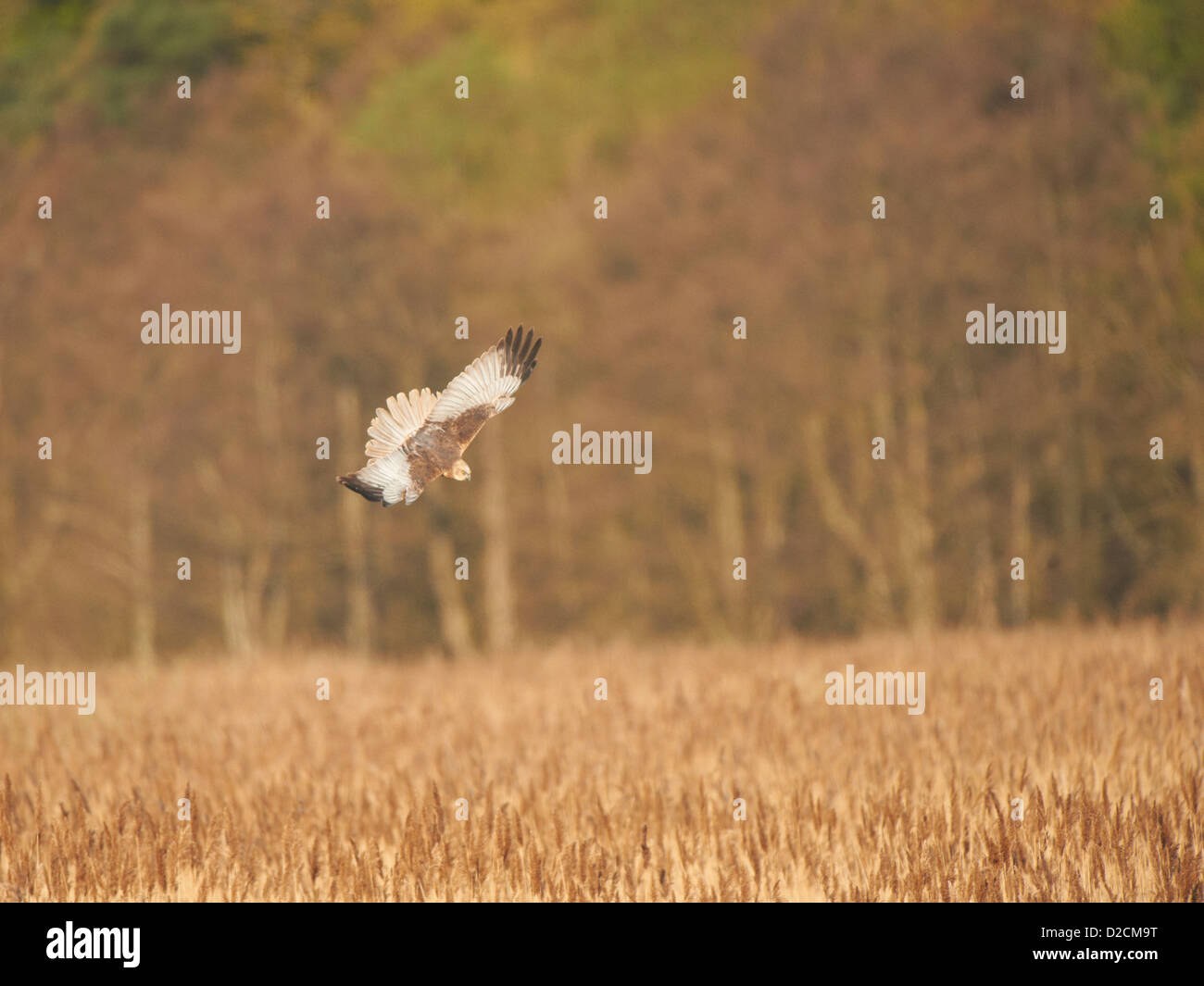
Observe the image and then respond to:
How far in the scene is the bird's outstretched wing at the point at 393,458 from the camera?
21.9ft

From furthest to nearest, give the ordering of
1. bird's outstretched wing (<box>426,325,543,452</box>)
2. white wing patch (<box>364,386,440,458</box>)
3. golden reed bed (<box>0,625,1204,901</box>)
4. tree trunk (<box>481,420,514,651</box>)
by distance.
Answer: tree trunk (<box>481,420,514,651</box>), bird's outstretched wing (<box>426,325,543,452</box>), white wing patch (<box>364,386,440,458</box>), golden reed bed (<box>0,625,1204,901</box>)

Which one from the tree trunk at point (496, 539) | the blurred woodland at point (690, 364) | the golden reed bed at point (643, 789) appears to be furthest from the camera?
the tree trunk at point (496, 539)

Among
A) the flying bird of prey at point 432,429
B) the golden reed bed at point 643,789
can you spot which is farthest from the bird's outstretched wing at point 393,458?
the golden reed bed at point 643,789

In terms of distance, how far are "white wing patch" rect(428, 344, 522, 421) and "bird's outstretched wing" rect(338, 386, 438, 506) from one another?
8cm

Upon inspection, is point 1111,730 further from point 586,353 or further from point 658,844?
point 586,353

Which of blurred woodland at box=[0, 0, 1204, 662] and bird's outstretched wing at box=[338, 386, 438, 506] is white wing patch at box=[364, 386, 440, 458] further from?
blurred woodland at box=[0, 0, 1204, 662]

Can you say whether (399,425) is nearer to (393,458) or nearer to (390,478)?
(393,458)

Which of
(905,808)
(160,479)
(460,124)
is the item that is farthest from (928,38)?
(905,808)

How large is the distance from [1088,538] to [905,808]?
58.0 feet

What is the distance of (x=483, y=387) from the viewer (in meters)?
7.22

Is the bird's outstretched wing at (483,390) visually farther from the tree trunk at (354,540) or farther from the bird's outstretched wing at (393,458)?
the tree trunk at (354,540)

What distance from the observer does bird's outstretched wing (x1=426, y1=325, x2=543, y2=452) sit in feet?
22.9

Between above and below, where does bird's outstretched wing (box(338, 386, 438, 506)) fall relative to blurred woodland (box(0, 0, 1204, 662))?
below

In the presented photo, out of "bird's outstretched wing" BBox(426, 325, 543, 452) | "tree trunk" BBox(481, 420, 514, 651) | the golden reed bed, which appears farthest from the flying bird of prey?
"tree trunk" BBox(481, 420, 514, 651)
